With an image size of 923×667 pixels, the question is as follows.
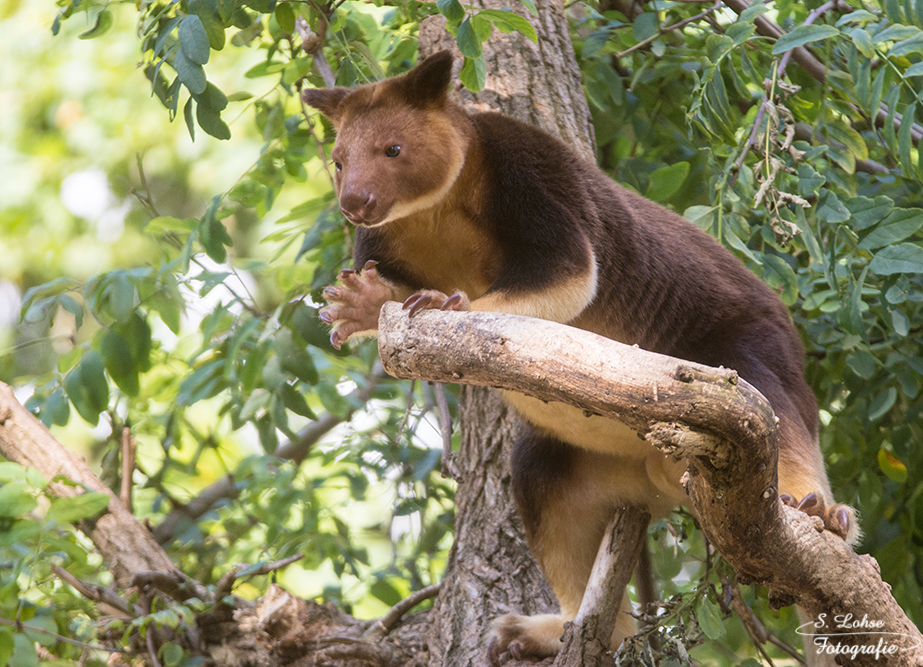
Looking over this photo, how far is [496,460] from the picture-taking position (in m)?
3.45

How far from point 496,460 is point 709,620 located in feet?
3.73

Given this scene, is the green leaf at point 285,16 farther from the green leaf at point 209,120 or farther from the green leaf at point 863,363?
the green leaf at point 863,363

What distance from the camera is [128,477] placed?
143 inches

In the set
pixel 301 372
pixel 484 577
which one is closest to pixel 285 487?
pixel 301 372

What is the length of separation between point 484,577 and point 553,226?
137 cm

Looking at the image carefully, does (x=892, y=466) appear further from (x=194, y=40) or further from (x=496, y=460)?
(x=194, y=40)

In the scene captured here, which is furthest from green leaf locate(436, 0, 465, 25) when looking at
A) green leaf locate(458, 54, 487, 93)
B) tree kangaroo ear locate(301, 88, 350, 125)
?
tree kangaroo ear locate(301, 88, 350, 125)

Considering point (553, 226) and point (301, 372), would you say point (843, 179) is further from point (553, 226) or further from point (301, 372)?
point (301, 372)

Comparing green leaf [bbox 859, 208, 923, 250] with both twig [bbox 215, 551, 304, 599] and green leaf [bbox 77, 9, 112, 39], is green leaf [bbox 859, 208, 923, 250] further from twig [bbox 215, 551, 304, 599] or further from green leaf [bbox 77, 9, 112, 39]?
green leaf [bbox 77, 9, 112, 39]

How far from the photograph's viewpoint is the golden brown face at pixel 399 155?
2.85m

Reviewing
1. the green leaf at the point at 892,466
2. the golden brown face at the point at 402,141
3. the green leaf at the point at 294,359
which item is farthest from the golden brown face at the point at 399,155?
the green leaf at the point at 892,466

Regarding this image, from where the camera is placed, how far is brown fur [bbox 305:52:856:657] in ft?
9.08

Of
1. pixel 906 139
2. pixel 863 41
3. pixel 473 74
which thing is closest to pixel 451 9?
pixel 473 74

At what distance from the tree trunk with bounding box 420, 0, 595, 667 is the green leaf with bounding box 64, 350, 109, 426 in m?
1.38
